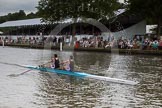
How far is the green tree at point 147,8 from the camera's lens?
55.5 m

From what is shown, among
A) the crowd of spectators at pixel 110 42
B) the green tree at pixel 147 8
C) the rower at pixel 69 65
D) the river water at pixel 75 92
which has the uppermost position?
the green tree at pixel 147 8

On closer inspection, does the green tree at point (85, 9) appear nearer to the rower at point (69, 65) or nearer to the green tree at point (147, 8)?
the green tree at point (147, 8)

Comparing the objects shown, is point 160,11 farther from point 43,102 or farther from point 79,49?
point 43,102

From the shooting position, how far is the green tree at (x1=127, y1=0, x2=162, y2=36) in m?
55.5

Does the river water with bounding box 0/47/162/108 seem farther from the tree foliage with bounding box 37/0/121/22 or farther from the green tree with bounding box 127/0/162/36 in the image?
the tree foliage with bounding box 37/0/121/22

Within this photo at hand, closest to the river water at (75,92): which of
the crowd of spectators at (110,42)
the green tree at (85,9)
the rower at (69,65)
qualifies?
the rower at (69,65)

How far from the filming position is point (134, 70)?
3200 centimetres

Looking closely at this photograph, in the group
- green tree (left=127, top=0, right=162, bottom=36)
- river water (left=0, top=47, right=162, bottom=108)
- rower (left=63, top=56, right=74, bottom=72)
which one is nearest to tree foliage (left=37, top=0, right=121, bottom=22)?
green tree (left=127, top=0, right=162, bottom=36)

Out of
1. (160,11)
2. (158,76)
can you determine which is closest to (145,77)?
(158,76)

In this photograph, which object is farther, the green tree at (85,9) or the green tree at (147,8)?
the green tree at (85,9)

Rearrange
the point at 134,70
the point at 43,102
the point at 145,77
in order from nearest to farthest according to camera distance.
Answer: the point at 43,102 < the point at 145,77 < the point at 134,70

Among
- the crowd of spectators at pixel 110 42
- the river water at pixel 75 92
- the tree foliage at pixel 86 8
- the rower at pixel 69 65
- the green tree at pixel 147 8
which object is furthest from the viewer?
the tree foliage at pixel 86 8

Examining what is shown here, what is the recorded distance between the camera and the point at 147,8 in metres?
56.8

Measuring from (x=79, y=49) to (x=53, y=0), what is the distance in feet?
53.0
